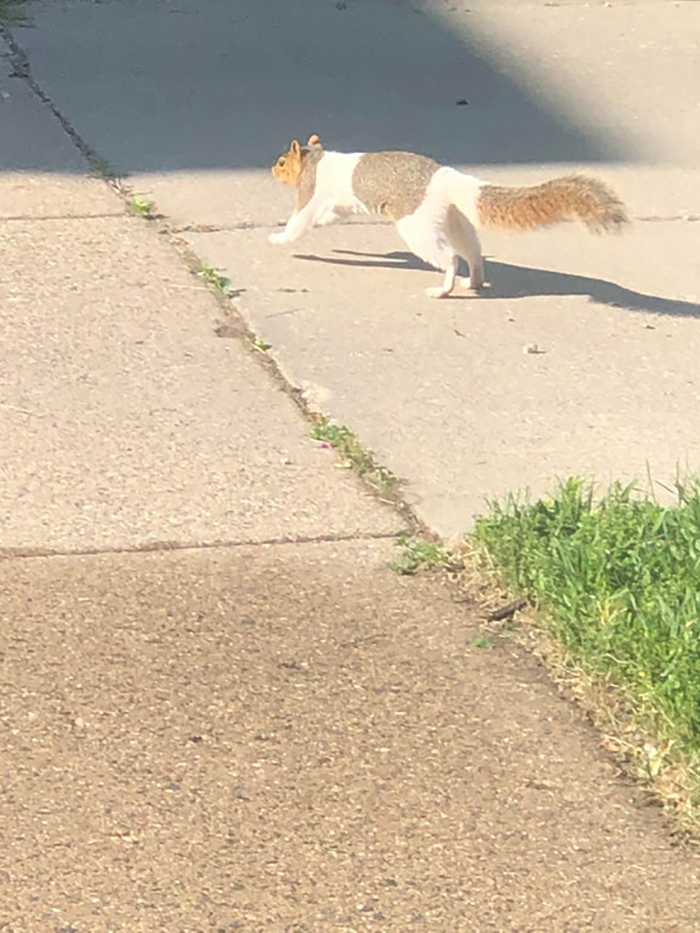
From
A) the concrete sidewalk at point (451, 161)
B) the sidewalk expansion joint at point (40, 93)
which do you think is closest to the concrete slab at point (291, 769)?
the concrete sidewalk at point (451, 161)

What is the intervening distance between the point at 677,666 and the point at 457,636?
54 cm

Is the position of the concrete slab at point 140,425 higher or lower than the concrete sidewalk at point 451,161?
lower

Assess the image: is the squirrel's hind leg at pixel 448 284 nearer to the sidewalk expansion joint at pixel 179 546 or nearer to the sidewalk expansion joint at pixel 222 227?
the sidewalk expansion joint at pixel 222 227

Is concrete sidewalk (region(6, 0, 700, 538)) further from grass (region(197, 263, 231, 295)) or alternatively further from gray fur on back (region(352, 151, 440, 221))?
gray fur on back (region(352, 151, 440, 221))

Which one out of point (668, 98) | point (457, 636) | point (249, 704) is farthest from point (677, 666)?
point (668, 98)

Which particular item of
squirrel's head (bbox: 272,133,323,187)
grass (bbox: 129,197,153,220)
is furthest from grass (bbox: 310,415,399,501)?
grass (bbox: 129,197,153,220)

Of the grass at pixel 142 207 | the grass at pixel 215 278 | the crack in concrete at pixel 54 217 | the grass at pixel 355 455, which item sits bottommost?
the grass at pixel 355 455

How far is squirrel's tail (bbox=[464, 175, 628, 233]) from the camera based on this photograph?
5.06 metres

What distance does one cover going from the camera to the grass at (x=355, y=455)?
13.9 ft

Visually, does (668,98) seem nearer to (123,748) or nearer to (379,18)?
(379,18)

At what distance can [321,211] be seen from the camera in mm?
5543

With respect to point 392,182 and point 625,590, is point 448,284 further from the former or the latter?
point 625,590

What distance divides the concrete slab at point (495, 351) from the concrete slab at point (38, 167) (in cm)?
53

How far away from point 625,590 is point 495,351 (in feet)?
5.62
